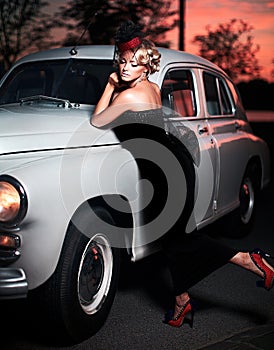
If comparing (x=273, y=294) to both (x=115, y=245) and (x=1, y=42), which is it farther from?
(x=1, y=42)

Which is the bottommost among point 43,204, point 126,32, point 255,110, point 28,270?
point 255,110

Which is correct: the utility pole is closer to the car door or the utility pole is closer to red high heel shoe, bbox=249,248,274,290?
the car door

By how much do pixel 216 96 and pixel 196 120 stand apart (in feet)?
2.82

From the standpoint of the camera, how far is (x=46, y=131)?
4.21m

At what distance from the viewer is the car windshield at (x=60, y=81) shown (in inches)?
200

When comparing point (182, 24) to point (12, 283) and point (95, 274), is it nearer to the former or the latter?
point (95, 274)

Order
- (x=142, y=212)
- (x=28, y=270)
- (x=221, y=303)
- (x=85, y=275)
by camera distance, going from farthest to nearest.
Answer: (x=221, y=303)
(x=142, y=212)
(x=85, y=275)
(x=28, y=270)

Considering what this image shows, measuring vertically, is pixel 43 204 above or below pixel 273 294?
above

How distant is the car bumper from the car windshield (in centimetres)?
192

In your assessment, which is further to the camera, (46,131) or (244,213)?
(244,213)

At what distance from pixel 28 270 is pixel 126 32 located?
1.65 meters

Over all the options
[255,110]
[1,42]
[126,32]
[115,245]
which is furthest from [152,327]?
[255,110]

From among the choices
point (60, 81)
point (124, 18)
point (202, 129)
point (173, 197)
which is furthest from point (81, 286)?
point (124, 18)

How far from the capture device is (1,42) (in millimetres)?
7723
